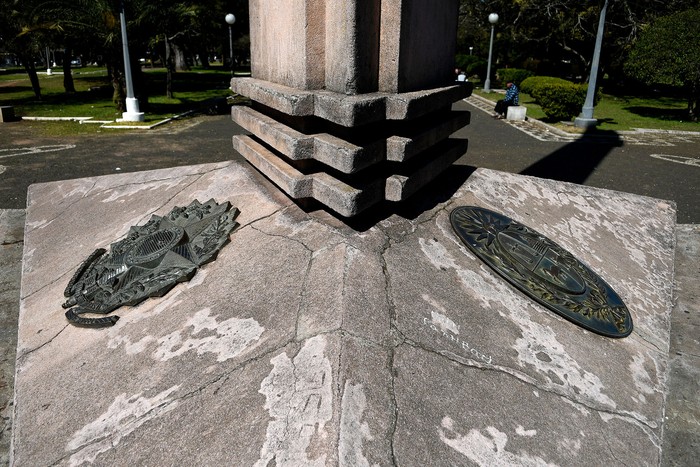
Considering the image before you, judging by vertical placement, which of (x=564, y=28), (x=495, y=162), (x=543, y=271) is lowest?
(x=495, y=162)

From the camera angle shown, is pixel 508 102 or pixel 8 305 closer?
pixel 8 305

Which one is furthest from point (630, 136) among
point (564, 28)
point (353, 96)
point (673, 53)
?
point (353, 96)

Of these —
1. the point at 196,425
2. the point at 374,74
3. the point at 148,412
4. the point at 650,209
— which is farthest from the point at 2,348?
the point at 650,209

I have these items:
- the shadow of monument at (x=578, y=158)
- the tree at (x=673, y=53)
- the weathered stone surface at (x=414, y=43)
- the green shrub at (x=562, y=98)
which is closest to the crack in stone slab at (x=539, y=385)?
the weathered stone surface at (x=414, y=43)

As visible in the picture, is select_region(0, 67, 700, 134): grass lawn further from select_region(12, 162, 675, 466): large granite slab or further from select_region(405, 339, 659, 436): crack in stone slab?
select_region(405, 339, 659, 436): crack in stone slab

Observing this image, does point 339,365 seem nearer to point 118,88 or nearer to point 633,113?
point 118,88

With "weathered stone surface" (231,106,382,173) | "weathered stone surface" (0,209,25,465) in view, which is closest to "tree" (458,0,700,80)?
"weathered stone surface" (231,106,382,173)

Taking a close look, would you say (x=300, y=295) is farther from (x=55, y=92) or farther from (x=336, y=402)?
(x=55, y=92)

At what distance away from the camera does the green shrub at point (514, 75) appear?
2720 cm

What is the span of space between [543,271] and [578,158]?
905 centimetres

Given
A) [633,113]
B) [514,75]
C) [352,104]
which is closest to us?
[352,104]

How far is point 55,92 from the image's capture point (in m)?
23.0

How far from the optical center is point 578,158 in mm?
10852

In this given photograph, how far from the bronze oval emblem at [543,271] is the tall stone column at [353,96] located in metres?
0.43
